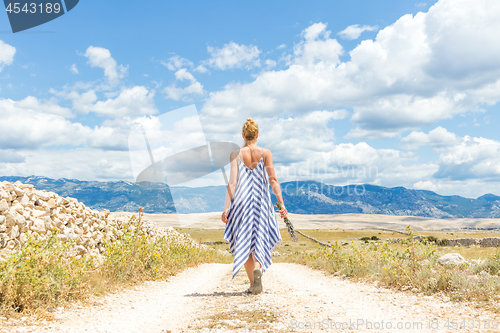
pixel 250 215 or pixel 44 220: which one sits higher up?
pixel 250 215

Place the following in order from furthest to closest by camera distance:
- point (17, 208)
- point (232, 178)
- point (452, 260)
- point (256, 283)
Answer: point (17, 208)
point (452, 260)
point (232, 178)
point (256, 283)

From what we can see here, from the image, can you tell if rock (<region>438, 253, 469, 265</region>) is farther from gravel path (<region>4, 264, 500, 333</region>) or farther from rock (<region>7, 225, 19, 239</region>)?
rock (<region>7, 225, 19, 239</region>)

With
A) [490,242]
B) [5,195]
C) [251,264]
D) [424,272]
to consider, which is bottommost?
[490,242]

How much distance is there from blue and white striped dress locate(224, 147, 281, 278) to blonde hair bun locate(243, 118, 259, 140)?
0.43 meters

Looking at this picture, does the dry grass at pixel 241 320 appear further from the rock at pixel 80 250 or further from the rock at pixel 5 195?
the rock at pixel 5 195

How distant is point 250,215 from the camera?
6250mm

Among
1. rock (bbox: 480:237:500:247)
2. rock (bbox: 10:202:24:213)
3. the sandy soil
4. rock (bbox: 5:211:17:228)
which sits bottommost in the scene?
the sandy soil

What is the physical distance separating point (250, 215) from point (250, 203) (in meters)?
0.23

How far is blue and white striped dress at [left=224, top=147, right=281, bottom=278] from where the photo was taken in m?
6.16

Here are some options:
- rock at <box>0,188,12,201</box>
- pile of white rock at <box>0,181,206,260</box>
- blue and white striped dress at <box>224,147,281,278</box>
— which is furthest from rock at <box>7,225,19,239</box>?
blue and white striped dress at <box>224,147,281,278</box>

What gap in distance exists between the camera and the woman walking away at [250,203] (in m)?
6.18

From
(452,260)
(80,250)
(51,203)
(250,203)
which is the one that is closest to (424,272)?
(452,260)

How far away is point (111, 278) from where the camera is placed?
7.54m

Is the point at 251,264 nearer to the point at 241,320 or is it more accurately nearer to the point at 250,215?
the point at 250,215
